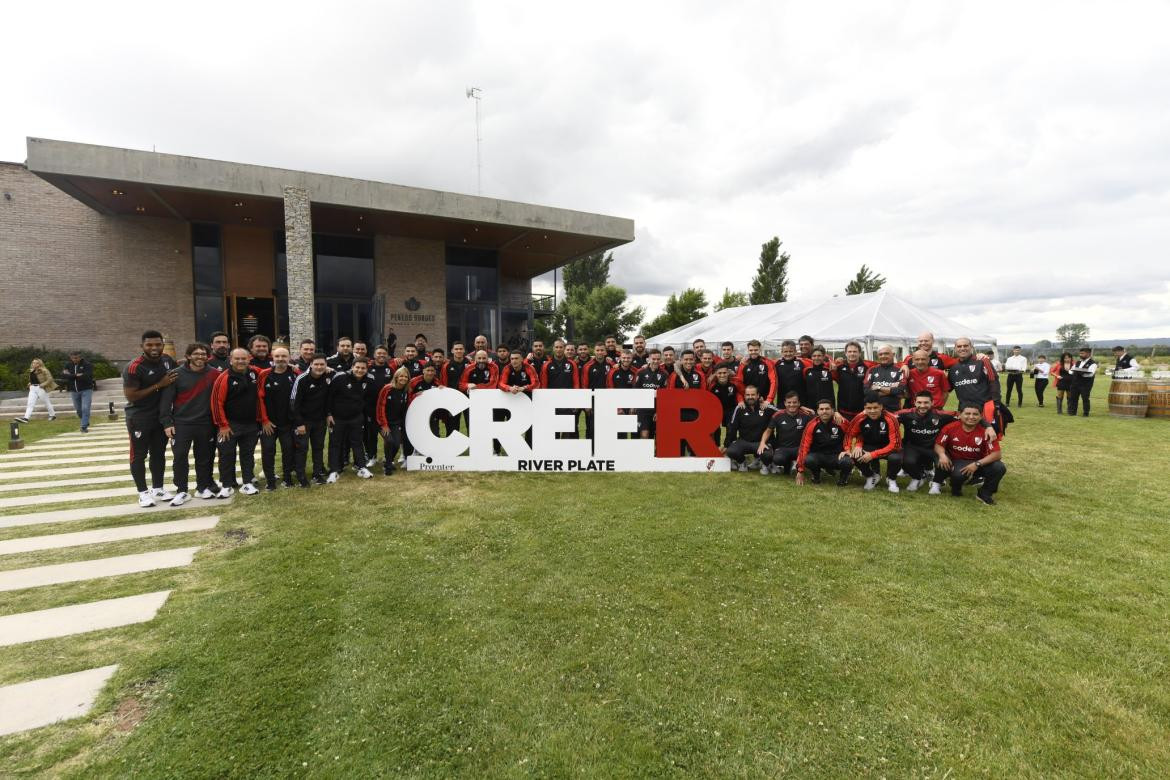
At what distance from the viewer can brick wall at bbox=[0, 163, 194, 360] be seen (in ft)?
→ 50.4

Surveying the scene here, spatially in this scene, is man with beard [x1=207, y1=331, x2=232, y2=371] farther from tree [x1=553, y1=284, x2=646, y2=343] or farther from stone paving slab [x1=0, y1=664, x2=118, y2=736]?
tree [x1=553, y1=284, x2=646, y2=343]

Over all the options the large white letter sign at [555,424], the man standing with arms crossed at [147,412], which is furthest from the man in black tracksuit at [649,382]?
the man standing with arms crossed at [147,412]

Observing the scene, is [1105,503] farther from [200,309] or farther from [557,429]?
[200,309]

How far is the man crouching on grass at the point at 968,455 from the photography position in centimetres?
561

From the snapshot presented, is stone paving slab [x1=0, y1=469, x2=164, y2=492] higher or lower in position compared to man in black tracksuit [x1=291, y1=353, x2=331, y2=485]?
lower

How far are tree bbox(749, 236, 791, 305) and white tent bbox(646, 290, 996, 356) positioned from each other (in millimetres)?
26862

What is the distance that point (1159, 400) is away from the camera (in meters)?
12.1

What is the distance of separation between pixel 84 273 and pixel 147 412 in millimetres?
16135

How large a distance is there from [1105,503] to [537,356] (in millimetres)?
7558

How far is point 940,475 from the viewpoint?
6074 mm

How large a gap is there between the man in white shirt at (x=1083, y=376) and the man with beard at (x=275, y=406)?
1724cm

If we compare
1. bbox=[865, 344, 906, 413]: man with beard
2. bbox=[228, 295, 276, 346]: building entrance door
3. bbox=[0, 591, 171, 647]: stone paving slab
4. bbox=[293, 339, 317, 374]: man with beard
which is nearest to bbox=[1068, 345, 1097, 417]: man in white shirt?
bbox=[865, 344, 906, 413]: man with beard

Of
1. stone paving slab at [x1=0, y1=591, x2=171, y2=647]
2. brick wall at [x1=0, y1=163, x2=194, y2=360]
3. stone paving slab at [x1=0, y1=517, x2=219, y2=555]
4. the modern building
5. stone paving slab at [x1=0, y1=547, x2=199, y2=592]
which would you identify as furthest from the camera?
brick wall at [x1=0, y1=163, x2=194, y2=360]

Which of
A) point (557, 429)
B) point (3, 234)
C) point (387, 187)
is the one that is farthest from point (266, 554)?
point (3, 234)
